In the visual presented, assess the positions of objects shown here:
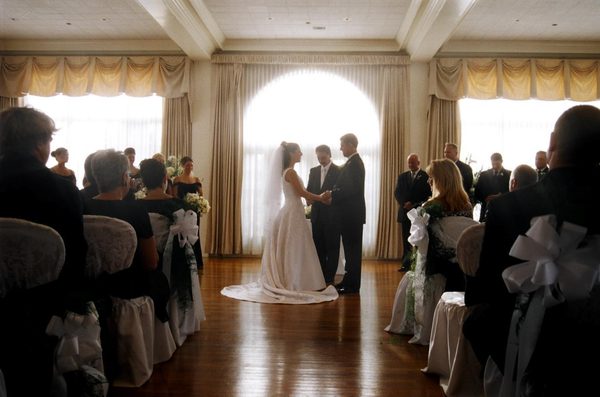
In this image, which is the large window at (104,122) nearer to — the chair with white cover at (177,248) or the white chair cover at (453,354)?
the chair with white cover at (177,248)

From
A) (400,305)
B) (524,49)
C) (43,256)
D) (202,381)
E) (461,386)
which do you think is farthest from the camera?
(524,49)

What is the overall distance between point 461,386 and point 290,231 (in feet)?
11.2

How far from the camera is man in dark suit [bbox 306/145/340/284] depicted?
651 cm

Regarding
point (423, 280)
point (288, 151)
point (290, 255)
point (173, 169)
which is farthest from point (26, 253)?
point (173, 169)

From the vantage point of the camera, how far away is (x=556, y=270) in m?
1.69

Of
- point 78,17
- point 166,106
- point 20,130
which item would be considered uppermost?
point 78,17

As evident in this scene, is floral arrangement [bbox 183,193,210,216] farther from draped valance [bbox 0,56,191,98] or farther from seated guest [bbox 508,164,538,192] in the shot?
draped valance [bbox 0,56,191,98]

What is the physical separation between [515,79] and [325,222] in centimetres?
487

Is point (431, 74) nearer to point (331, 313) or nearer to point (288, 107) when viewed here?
point (288, 107)

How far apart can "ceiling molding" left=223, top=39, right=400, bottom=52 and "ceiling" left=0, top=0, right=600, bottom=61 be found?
0.06ft

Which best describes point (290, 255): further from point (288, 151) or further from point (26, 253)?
point (26, 253)

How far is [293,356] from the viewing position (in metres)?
3.69

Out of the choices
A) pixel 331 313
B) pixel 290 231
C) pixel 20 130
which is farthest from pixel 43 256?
pixel 290 231

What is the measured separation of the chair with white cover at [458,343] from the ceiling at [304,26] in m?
4.40
